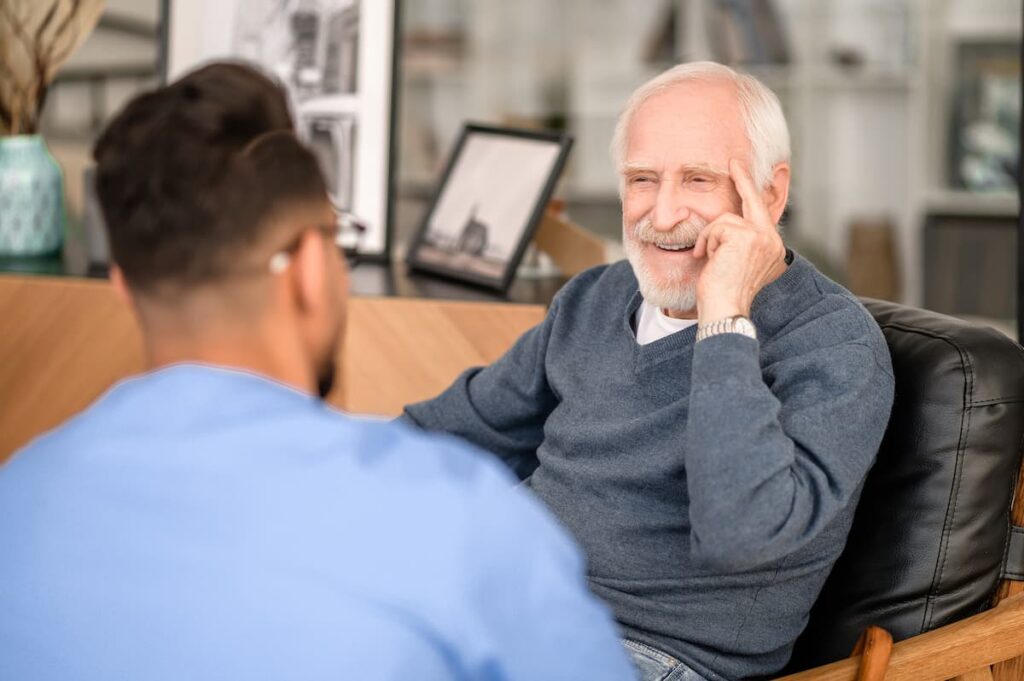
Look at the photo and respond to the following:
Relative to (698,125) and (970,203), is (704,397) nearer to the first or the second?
(698,125)

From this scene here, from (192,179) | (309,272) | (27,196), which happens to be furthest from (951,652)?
(27,196)

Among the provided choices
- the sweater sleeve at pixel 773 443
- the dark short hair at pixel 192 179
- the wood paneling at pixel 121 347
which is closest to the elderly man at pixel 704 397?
the sweater sleeve at pixel 773 443

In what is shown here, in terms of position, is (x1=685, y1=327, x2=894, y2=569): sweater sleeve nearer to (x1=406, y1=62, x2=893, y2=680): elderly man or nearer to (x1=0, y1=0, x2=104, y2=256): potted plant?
(x1=406, y1=62, x2=893, y2=680): elderly man

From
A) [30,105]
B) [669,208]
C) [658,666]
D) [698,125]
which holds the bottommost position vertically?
[658,666]

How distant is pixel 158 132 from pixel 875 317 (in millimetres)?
1045

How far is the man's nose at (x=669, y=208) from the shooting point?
5.36 feet

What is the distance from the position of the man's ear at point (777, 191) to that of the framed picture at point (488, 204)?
0.66 m

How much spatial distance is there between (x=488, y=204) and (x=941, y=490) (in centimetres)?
110

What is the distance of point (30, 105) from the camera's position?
2.67m

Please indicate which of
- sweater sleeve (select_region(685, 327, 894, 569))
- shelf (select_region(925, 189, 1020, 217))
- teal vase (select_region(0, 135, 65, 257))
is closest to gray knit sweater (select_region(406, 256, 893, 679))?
sweater sleeve (select_region(685, 327, 894, 569))

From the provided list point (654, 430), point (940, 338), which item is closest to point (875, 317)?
point (940, 338)

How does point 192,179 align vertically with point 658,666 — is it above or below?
above

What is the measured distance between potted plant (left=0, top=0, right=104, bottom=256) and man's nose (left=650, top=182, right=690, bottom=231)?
1499mm

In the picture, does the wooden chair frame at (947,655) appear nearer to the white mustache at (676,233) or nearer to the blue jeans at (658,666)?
the blue jeans at (658,666)
